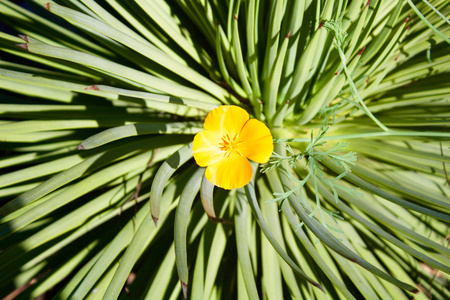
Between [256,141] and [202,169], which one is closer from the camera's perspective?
[256,141]

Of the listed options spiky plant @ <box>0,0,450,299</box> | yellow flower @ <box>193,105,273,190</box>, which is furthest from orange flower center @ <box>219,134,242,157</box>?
spiky plant @ <box>0,0,450,299</box>

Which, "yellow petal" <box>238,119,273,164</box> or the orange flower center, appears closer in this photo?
"yellow petal" <box>238,119,273,164</box>

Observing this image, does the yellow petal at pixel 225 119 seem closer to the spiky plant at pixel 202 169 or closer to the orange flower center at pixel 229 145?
the orange flower center at pixel 229 145

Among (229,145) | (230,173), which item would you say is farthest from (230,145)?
(230,173)

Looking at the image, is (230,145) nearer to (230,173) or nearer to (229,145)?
(229,145)

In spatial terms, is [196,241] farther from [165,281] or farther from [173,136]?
[173,136]

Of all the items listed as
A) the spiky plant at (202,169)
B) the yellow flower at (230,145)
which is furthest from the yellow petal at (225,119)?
the spiky plant at (202,169)

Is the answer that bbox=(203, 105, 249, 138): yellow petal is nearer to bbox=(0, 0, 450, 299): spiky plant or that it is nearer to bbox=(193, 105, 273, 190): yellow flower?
bbox=(193, 105, 273, 190): yellow flower
